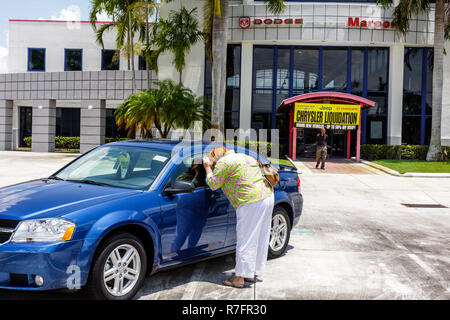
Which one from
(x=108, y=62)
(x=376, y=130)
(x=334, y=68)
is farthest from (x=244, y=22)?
(x=108, y=62)

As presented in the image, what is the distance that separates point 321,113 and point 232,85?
23.7ft

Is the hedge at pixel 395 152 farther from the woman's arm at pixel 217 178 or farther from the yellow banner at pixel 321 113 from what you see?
the woman's arm at pixel 217 178

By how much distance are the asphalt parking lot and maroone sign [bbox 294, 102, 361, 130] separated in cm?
1191

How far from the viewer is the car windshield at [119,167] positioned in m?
4.91

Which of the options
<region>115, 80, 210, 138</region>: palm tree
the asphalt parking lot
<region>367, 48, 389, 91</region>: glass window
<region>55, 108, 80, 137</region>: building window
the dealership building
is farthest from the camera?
<region>55, 108, 80, 137</region>: building window

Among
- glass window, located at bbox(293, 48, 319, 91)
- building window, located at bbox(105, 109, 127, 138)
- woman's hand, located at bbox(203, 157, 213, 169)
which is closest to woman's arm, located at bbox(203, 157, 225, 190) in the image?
woman's hand, located at bbox(203, 157, 213, 169)

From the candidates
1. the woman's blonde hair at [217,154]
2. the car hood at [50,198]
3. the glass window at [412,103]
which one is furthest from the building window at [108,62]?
the woman's blonde hair at [217,154]

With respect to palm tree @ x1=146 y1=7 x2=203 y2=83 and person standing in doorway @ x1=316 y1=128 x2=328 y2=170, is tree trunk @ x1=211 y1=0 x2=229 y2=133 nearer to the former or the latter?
person standing in doorway @ x1=316 y1=128 x2=328 y2=170

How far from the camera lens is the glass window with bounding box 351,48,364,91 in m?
28.1

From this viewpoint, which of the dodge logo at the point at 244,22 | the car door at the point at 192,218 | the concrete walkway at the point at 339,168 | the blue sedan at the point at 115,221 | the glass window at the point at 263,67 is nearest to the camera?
the blue sedan at the point at 115,221

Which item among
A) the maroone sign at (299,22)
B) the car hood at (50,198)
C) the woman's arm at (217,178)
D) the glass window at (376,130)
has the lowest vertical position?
the car hood at (50,198)

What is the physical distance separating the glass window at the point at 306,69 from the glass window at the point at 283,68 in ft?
1.45

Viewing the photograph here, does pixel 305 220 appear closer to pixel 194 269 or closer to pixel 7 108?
pixel 194 269

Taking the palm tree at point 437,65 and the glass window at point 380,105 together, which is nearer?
the palm tree at point 437,65
